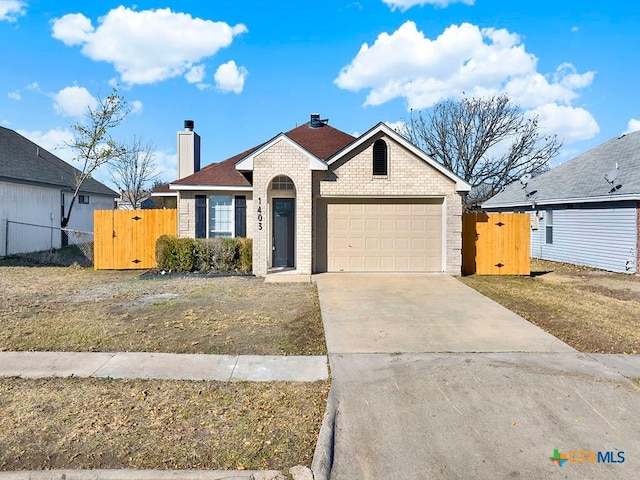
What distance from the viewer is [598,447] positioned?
3771mm

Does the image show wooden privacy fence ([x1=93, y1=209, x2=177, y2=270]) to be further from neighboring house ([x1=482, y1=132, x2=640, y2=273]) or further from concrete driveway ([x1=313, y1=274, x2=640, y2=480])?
neighboring house ([x1=482, y1=132, x2=640, y2=273])

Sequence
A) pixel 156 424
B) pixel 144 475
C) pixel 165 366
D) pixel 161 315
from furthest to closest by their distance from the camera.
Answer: pixel 161 315 → pixel 165 366 → pixel 156 424 → pixel 144 475

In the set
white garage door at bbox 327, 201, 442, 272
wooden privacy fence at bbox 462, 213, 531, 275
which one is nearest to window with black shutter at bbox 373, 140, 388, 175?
white garage door at bbox 327, 201, 442, 272

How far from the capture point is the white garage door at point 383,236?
1377cm

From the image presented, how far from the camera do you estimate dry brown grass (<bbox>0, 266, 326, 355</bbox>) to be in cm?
648

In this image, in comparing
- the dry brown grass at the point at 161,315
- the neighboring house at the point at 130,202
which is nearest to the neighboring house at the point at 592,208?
the dry brown grass at the point at 161,315

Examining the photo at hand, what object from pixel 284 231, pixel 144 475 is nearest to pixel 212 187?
pixel 284 231

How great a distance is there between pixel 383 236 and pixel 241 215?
18.7 ft

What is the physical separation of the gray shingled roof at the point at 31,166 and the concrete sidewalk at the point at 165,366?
50.0 feet

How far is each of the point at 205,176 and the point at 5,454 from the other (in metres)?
13.8

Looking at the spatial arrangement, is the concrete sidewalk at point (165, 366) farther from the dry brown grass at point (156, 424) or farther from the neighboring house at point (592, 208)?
the neighboring house at point (592, 208)

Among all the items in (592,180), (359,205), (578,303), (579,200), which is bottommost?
(578,303)

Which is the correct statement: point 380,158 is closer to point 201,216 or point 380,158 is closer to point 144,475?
point 201,216

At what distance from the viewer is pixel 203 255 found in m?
14.0
